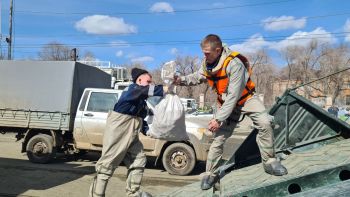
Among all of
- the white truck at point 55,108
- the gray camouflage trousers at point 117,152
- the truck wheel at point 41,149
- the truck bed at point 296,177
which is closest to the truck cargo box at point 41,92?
the white truck at point 55,108

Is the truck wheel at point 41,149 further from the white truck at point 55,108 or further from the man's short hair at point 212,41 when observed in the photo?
the man's short hair at point 212,41

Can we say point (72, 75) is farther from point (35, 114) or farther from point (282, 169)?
point (282, 169)

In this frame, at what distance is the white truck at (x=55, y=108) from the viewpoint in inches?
448

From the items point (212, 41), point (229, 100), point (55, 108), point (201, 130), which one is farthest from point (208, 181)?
point (55, 108)

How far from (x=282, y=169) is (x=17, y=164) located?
8.66 meters

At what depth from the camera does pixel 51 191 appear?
815 centimetres

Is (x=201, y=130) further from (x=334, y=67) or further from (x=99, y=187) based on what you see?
(x=334, y=67)

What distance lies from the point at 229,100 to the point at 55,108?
8.21 meters

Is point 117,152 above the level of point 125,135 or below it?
below

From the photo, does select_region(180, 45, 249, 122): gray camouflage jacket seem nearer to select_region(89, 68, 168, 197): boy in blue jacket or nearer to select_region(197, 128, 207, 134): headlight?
select_region(89, 68, 168, 197): boy in blue jacket

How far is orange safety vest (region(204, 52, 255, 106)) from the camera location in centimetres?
476

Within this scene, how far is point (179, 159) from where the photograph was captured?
34.4 feet

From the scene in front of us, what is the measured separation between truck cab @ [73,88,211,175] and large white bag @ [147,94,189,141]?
12.5 feet

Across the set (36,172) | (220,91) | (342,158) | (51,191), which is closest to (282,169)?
(342,158)
